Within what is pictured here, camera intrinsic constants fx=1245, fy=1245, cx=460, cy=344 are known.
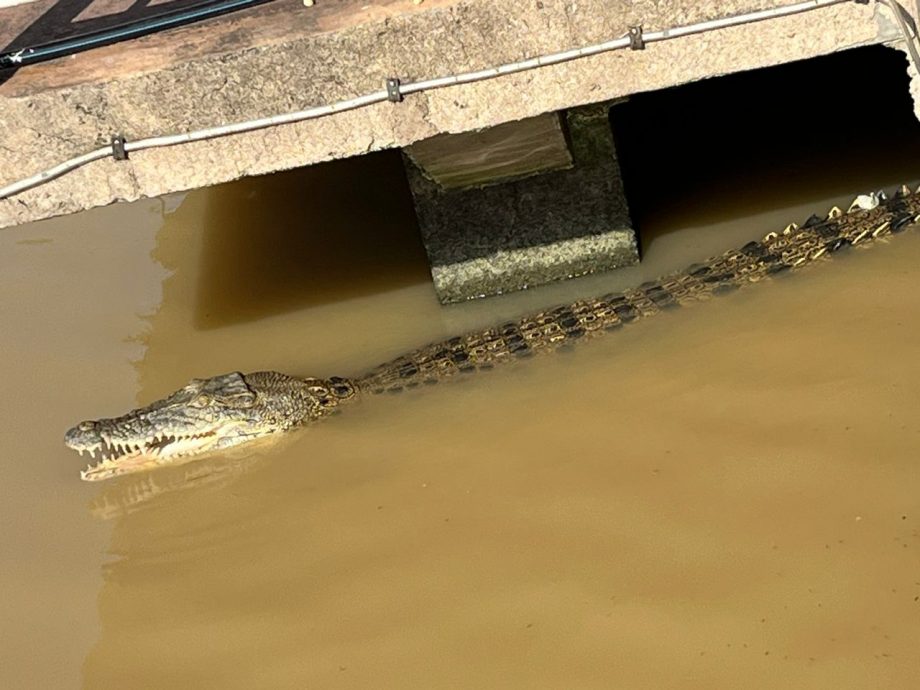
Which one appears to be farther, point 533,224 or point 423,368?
point 533,224

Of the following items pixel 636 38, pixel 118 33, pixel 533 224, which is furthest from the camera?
pixel 533 224

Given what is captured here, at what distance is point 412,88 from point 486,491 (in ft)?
4.23

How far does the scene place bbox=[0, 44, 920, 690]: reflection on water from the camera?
10.7 feet

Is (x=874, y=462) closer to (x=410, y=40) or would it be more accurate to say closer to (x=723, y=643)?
(x=723, y=643)

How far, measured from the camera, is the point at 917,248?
480 centimetres

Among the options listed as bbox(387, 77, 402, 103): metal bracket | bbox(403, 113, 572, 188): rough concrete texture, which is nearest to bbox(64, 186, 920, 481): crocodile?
bbox(403, 113, 572, 188): rough concrete texture

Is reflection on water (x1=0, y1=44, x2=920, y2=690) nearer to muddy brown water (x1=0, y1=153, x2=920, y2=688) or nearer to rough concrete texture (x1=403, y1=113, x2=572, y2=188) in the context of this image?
muddy brown water (x1=0, y1=153, x2=920, y2=688)

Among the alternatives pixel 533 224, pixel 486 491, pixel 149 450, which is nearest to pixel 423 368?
pixel 533 224

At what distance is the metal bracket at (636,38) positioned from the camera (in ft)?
11.8

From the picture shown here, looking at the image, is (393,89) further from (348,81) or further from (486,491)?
(486,491)

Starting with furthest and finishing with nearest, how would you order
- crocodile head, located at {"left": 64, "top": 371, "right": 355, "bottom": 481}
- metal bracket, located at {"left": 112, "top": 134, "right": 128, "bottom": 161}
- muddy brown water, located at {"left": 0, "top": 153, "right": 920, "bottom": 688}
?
crocodile head, located at {"left": 64, "top": 371, "right": 355, "bottom": 481} < metal bracket, located at {"left": 112, "top": 134, "right": 128, "bottom": 161} < muddy brown water, located at {"left": 0, "top": 153, "right": 920, "bottom": 688}

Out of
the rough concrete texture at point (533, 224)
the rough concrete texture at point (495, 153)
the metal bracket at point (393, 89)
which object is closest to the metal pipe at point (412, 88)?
the metal bracket at point (393, 89)

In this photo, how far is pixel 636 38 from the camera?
142 inches

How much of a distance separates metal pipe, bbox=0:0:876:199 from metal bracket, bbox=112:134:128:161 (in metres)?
0.01
